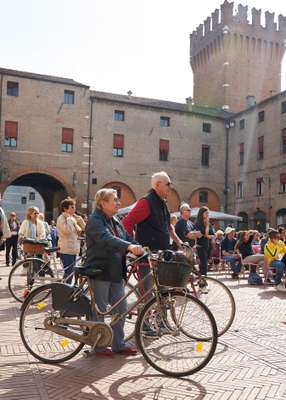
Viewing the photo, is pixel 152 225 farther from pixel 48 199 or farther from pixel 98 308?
pixel 48 199

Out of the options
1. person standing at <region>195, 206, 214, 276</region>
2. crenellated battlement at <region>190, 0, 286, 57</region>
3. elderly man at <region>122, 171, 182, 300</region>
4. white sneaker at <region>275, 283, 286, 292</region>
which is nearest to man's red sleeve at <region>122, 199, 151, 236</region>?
elderly man at <region>122, 171, 182, 300</region>

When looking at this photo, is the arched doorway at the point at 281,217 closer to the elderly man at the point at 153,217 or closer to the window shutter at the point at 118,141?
the window shutter at the point at 118,141

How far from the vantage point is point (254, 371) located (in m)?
4.32

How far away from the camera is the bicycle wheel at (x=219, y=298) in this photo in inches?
216

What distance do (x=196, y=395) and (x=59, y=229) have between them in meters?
4.80

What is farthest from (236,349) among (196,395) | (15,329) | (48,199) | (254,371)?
(48,199)

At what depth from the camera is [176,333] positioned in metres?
4.39

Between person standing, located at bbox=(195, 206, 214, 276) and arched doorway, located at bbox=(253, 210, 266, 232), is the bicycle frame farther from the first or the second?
arched doorway, located at bbox=(253, 210, 266, 232)

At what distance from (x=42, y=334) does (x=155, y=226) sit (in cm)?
183

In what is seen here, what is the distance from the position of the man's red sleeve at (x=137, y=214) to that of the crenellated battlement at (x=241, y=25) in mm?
45684

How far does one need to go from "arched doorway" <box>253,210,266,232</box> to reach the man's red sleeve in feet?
102

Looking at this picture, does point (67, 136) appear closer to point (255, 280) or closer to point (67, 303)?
point (255, 280)

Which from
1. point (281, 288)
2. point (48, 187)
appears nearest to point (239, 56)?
point (48, 187)

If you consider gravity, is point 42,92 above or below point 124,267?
above
